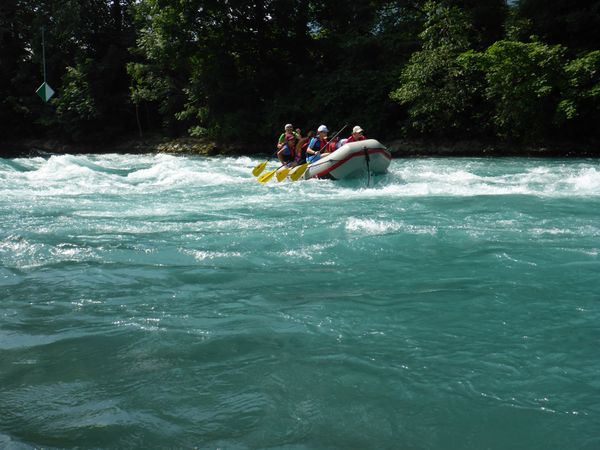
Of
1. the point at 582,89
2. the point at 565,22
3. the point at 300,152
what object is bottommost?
the point at 300,152

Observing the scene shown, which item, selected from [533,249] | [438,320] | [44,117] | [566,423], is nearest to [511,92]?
Answer: [533,249]

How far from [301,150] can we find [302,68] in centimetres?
1186

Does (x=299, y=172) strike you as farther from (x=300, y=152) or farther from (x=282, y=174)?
(x=300, y=152)

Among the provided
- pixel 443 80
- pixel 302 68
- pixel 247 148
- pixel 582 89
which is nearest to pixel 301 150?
pixel 443 80

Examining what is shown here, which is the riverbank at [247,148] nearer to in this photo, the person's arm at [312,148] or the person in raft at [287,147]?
the person in raft at [287,147]

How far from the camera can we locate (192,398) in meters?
2.79

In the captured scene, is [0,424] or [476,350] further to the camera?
[476,350]

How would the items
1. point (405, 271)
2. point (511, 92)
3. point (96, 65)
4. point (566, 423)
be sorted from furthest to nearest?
1. point (96, 65)
2. point (511, 92)
3. point (405, 271)
4. point (566, 423)

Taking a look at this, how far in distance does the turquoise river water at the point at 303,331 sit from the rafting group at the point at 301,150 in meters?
4.10

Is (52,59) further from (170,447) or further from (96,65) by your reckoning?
(170,447)

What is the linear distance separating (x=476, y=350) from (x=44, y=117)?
29.7m

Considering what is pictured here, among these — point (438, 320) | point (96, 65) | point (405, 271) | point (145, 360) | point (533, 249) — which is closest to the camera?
point (145, 360)

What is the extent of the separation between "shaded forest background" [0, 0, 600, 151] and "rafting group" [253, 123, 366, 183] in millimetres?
6299

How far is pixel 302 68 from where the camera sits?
77.7 feet
